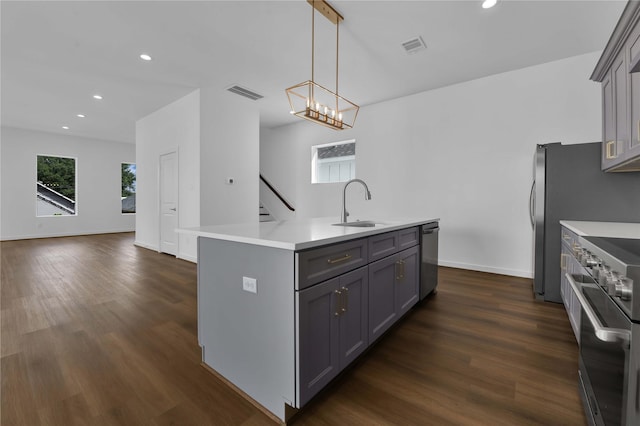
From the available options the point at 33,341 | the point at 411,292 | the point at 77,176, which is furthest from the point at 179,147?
the point at 77,176

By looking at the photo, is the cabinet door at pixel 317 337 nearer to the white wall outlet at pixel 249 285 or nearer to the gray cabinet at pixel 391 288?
the white wall outlet at pixel 249 285

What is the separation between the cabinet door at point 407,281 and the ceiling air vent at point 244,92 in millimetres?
3863

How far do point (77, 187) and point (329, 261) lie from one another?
984 centimetres

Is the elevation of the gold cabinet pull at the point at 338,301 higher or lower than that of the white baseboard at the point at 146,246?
higher

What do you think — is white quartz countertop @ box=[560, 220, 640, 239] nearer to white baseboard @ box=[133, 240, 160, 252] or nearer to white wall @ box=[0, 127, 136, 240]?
white baseboard @ box=[133, 240, 160, 252]

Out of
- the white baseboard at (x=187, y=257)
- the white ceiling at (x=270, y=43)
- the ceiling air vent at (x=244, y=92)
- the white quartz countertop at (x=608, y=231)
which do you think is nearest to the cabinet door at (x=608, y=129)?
the white quartz countertop at (x=608, y=231)

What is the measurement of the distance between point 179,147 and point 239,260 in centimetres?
435

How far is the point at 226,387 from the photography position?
1604mm

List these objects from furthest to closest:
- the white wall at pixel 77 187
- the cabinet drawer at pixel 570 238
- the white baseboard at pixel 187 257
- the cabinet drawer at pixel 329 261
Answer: the white wall at pixel 77 187 < the white baseboard at pixel 187 257 < the cabinet drawer at pixel 570 238 < the cabinet drawer at pixel 329 261

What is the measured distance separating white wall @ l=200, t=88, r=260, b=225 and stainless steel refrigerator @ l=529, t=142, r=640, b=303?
4362mm

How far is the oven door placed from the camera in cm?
91

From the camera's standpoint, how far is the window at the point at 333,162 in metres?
5.75

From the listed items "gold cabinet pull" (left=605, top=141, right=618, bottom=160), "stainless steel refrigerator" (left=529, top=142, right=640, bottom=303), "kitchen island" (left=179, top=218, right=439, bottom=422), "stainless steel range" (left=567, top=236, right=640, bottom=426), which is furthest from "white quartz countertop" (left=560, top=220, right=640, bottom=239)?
"kitchen island" (left=179, top=218, right=439, bottom=422)

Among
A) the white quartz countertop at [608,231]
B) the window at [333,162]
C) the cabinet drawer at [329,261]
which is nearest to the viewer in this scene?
the cabinet drawer at [329,261]
